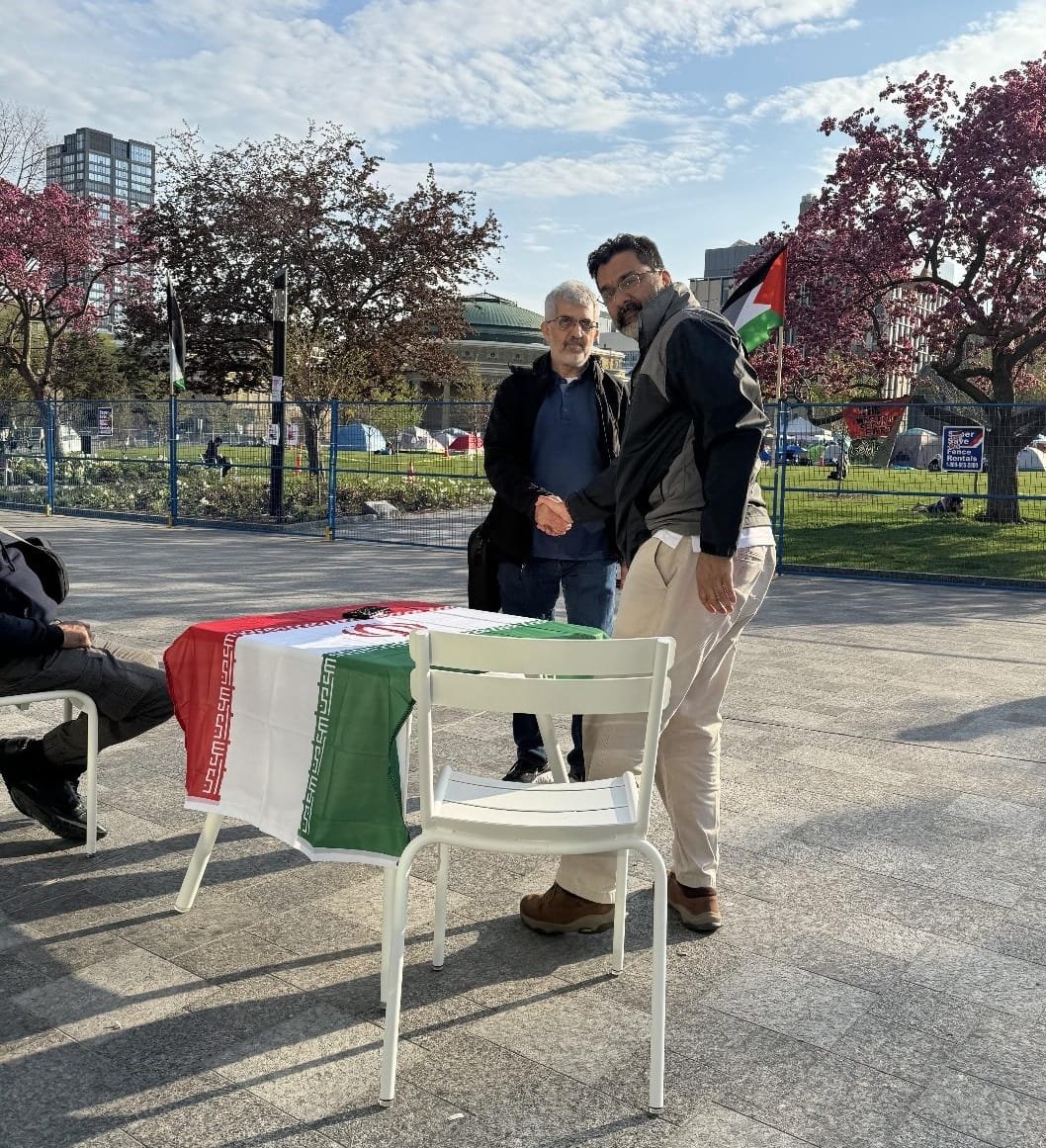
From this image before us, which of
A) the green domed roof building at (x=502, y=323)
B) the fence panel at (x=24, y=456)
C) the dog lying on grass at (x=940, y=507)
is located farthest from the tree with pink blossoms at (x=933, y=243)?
the green domed roof building at (x=502, y=323)

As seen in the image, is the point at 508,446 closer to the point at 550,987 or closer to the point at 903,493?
the point at 550,987

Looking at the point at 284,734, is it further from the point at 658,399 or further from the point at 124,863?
the point at 658,399

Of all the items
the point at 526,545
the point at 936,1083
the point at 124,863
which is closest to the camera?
the point at 936,1083

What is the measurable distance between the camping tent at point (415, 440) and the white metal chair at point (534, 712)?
12040mm

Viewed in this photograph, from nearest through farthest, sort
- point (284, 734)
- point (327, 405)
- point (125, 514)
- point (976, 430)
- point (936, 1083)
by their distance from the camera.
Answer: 1. point (936, 1083)
2. point (284, 734)
3. point (976, 430)
4. point (327, 405)
5. point (125, 514)

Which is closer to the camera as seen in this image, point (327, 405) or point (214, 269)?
point (327, 405)

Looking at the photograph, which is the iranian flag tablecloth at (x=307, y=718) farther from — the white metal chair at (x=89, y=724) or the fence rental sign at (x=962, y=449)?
the fence rental sign at (x=962, y=449)

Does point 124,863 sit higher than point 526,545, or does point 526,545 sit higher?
point 526,545

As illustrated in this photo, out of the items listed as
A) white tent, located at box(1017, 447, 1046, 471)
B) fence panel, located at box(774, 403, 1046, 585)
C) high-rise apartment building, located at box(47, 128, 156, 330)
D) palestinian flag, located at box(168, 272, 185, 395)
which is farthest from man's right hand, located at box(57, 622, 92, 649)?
high-rise apartment building, located at box(47, 128, 156, 330)

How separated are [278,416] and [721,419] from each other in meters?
13.5

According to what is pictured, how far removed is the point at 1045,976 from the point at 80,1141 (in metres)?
2.54

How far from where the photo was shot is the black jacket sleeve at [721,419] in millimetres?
3090

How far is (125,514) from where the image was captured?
57.9ft


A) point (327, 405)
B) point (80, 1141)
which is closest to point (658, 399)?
point (80, 1141)
